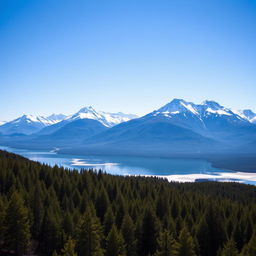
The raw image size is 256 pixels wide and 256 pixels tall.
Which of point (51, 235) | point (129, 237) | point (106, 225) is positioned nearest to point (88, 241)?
point (51, 235)

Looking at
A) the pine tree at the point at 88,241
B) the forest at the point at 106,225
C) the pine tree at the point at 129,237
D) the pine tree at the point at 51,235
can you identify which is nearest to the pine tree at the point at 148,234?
the forest at the point at 106,225

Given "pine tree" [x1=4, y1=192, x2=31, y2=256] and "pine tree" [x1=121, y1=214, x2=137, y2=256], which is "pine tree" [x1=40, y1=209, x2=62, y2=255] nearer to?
"pine tree" [x1=4, y1=192, x2=31, y2=256]

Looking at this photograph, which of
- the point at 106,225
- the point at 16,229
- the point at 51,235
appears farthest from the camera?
the point at 106,225

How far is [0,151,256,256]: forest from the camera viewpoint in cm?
4009

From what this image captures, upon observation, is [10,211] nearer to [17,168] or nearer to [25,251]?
[25,251]

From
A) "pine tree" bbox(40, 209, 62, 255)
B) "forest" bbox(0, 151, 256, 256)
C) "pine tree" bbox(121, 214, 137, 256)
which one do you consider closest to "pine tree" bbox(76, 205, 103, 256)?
"forest" bbox(0, 151, 256, 256)

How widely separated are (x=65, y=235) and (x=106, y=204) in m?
21.1

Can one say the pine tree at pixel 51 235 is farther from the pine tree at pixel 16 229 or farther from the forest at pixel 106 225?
the pine tree at pixel 16 229

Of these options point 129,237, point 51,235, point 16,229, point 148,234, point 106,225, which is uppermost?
point 16,229

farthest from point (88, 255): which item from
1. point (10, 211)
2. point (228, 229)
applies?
point (228, 229)

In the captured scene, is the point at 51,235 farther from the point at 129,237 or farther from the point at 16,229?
the point at 129,237

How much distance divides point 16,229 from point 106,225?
639 inches

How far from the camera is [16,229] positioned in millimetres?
40500

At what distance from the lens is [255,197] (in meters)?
108
